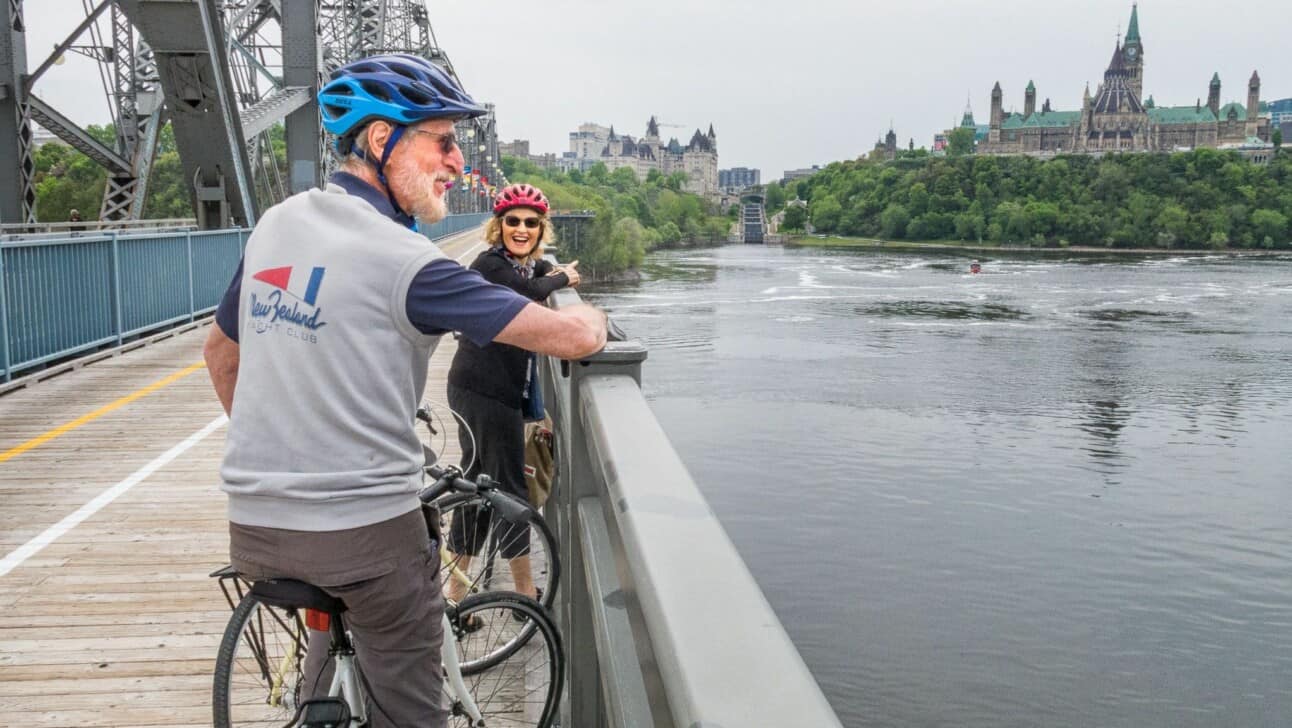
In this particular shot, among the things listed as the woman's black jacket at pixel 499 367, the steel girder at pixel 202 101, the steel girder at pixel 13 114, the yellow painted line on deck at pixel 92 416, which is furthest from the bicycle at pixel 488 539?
the steel girder at pixel 13 114

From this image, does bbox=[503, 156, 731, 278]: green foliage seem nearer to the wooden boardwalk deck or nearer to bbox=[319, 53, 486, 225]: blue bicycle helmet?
the wooden boardwalk deck

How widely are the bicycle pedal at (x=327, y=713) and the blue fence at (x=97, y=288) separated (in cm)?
846

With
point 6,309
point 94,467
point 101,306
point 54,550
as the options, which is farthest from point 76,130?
point 54,550

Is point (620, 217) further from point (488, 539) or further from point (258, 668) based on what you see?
point (258, 668)

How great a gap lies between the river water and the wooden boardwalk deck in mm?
16879

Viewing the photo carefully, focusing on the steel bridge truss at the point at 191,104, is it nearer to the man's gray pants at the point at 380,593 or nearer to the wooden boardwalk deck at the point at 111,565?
the wooden boardwalk deck at the point at 111,565

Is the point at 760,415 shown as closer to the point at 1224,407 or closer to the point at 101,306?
the point at 1224,407

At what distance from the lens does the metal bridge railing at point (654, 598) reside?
1.04 metres

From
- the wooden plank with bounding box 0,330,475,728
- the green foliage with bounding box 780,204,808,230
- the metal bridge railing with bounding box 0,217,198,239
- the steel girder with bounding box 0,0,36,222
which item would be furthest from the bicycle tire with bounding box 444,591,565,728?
the green foliage with bounding box 780,204,808,230

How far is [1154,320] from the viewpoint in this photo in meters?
60.3

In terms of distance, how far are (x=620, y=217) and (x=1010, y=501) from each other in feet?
311

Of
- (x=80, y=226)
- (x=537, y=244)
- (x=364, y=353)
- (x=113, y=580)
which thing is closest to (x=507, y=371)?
(x=537, y=244)

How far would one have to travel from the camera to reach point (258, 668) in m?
2.63

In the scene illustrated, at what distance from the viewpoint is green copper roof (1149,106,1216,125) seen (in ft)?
589
